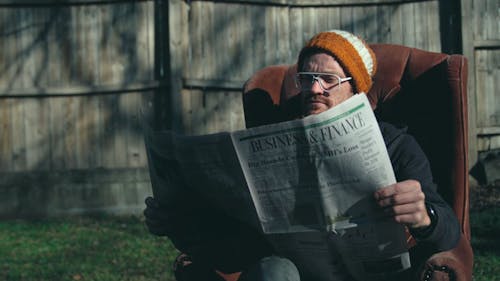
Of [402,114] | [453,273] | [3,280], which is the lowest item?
[3,280]

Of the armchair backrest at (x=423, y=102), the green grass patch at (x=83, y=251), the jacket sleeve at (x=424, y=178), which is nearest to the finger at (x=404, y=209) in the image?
the jacket sleeve at (x=424, y=178)

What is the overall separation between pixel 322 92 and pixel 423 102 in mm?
576

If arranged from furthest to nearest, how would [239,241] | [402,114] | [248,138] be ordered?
[402,114] → [239,241] → [248,138]

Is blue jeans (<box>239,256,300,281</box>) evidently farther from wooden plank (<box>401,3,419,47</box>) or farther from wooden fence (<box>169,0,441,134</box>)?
wooden plank (<box>401,3,419,47</box>)

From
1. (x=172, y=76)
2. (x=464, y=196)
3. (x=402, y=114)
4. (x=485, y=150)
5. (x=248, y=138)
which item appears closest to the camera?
(x=248, y=138)

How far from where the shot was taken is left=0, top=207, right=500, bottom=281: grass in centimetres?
619

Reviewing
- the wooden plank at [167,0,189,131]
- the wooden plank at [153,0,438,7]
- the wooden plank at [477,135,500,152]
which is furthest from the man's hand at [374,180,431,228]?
the wooden plank at [477,135,500,152]

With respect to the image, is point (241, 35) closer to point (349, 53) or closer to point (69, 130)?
point (69, 130)

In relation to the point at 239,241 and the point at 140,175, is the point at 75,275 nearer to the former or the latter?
the point at 140,175

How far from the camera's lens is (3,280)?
6180 mm

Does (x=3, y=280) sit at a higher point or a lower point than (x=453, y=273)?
lower

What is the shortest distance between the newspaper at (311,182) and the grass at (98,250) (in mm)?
3164

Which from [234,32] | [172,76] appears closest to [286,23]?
[234,32]

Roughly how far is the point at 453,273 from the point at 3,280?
420cm
